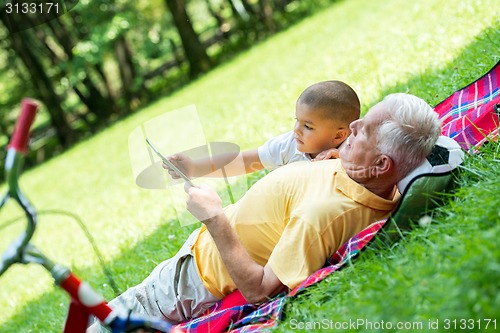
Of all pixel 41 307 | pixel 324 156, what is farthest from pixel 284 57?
pixel 324 156

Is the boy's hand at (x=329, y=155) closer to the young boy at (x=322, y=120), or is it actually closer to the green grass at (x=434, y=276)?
the young boy at (x=322, y=120)

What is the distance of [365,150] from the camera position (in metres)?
2.83

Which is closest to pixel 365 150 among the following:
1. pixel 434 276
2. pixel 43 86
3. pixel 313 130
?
pixel 313 130

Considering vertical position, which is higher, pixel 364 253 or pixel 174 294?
pixel 364 253

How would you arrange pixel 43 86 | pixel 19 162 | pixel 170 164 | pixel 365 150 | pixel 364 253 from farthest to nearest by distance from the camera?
1. pixel 43 86
2. pixel 170 164
3. pixel 365 150
4. pixel 364 253
5. pixel 19 162

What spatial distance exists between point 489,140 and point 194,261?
1.46 meters

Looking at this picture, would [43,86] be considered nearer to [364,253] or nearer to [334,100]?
[334,100]

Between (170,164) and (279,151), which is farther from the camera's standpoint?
(279,151)

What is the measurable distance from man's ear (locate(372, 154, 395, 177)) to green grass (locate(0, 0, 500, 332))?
271 mm

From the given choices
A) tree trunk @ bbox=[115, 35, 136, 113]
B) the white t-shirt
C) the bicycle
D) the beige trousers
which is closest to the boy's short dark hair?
the white t-shirt

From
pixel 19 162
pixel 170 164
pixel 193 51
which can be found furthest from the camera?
pixel 193 51

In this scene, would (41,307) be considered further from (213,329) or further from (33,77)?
(33,77)

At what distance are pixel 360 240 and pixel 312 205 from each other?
0.24 meters

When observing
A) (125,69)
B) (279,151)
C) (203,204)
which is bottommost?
(125,69)
